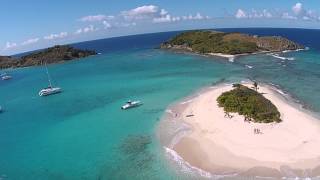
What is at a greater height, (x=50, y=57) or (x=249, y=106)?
(x=50, y=57)

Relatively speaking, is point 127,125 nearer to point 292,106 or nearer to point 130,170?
point 130,170

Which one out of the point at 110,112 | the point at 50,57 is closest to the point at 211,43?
the point at 50,57

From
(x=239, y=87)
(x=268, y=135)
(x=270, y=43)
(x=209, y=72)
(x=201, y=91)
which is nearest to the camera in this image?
(x=268, y=135)

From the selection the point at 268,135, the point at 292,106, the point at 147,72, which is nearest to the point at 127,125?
the point at 268,135

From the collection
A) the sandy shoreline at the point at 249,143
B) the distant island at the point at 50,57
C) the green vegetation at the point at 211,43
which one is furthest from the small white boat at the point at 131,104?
the distant island at the point at 50,57

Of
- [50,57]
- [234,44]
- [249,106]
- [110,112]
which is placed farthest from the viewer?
[50,57]

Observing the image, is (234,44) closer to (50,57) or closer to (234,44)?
A: (234,44)
